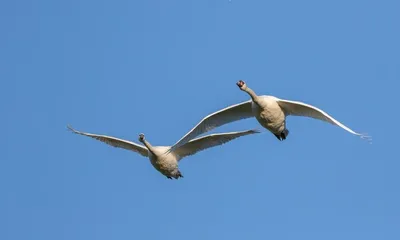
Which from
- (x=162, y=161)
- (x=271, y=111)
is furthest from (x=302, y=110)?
(x=162, y=161)

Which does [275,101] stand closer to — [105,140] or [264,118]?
[264,118]

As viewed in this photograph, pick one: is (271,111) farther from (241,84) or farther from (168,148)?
(168,148)

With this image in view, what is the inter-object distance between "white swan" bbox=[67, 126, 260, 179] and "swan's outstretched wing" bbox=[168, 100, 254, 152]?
361 cm

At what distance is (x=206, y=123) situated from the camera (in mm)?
49188

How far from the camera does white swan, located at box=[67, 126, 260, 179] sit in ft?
176

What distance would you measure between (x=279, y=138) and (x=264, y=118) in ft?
4.53

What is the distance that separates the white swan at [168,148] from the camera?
5356 cm

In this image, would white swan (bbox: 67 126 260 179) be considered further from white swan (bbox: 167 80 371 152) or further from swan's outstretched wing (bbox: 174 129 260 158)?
white swan (bbox: 167 80 371 152)

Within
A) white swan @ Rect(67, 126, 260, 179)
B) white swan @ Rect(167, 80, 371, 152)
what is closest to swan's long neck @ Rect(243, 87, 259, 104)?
white swan @ Rect(167, 80, 371, 152)

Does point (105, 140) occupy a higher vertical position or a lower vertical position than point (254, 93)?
higher

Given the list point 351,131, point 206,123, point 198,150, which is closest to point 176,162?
point 198,150

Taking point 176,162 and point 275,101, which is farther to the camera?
point 176,162

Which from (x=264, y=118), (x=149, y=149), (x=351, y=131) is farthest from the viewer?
(x=149, y=149)

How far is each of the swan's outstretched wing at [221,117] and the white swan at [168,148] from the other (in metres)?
3.61
